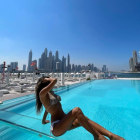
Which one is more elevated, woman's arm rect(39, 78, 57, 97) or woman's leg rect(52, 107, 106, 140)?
woman's arm rect(39, 78, 57, 97)

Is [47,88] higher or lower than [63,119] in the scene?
higher

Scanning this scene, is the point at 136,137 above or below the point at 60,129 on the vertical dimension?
below

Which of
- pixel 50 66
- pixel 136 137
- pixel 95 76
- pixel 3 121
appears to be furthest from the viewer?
pixel 50 66

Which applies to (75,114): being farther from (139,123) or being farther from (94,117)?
(139,123)

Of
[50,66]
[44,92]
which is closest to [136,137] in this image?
[44,92]

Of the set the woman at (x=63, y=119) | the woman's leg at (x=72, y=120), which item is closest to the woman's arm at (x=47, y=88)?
the woman at (x=63, y=119)

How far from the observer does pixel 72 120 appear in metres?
1.18

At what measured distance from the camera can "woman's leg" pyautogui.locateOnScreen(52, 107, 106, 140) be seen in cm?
113

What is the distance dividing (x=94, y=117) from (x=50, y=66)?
140 feet

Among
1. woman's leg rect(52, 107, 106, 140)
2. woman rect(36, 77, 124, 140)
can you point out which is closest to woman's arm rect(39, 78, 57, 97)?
woman rect(36, 77, 124, 140)

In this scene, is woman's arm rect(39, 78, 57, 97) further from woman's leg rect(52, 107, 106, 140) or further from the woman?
woman's leg rect(52, 107, 106, 140)

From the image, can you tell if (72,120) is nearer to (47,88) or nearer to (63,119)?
(63,119)

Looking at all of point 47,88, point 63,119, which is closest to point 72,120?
point 63,119

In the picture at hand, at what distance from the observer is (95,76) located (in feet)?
77.0
